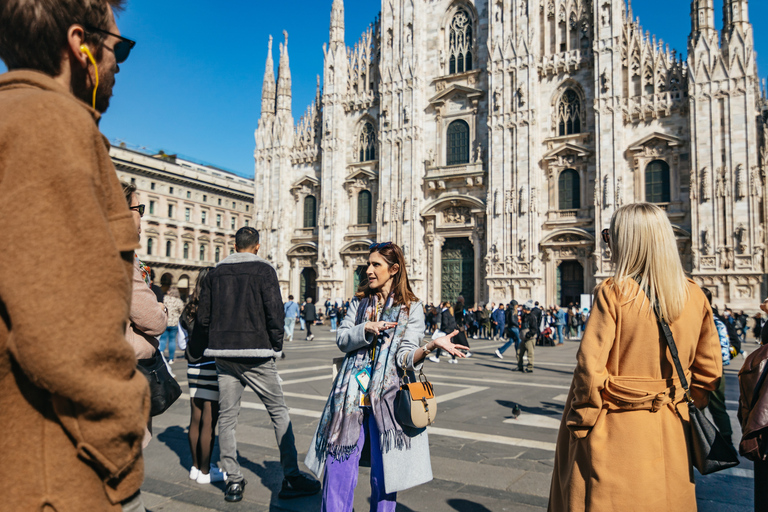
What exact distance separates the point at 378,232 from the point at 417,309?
25.2 metres

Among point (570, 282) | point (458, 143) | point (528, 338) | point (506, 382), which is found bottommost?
point (506, 382)

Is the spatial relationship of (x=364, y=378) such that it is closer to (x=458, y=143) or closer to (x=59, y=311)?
(x=59, y=311)

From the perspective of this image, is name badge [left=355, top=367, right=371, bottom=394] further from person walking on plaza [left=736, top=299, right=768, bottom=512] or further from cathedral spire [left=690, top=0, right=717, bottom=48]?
cathedral spire [left=690, top=0, right=717, bottom=48]

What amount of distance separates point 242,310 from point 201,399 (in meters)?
0.85

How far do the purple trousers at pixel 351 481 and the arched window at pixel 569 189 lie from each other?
23.3 m

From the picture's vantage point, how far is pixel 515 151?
993 inches

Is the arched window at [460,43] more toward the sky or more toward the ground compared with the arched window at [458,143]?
more toward the sky

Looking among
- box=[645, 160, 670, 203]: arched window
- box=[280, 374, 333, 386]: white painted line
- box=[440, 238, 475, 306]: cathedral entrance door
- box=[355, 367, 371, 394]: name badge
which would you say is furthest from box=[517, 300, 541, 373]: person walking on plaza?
box=[440, 238, 475, 306]: cathedral entrance door

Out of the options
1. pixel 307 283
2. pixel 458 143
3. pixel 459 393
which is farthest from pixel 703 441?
pixel 307 283

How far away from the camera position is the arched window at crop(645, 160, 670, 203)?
23.0 metres

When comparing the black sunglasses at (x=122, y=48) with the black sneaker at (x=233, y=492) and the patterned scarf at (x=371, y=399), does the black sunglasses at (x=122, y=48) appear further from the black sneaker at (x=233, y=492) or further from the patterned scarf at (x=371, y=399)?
the black sneaker at (x=233, y=492)

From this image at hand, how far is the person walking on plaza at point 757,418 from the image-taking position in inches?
105

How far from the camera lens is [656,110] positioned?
2311 cm

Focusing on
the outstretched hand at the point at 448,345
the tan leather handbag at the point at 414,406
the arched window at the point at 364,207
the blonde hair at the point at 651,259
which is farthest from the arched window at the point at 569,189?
the tan leather handbag at the point at 414,406
